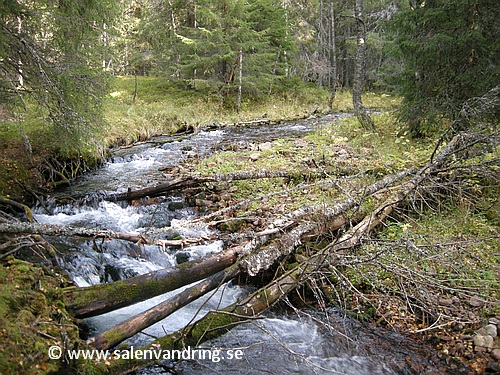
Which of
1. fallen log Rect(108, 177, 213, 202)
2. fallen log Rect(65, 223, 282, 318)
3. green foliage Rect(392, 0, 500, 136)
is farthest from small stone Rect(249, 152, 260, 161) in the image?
fallen log Rect(65, 223, 282, 318)

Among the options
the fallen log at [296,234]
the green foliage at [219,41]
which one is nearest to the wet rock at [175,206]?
the fallen log at [296,234]

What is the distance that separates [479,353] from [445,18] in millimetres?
8153

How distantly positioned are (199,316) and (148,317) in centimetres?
149

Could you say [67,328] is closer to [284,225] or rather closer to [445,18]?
[284,225]

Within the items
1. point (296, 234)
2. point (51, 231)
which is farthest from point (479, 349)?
point (51, 231)

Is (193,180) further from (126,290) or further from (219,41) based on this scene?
(219,41)

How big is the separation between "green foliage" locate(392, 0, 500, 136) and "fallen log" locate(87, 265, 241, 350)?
25.0 ft

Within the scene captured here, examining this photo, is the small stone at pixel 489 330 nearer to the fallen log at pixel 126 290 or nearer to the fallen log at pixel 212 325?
the fallen log at pixel 212 325

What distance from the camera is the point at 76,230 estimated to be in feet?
13.0

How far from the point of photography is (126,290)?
3471mm

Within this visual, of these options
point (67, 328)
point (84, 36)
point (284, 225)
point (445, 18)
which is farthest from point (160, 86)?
point (67, 328)

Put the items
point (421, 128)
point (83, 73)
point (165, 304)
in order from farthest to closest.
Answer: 1. point (421, 128)
2. point (83, 73)
3. point (165, 304)

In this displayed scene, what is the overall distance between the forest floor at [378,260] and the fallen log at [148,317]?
27 centimetres

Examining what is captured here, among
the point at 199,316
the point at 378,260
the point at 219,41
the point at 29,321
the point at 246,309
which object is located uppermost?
the point at 219,41
